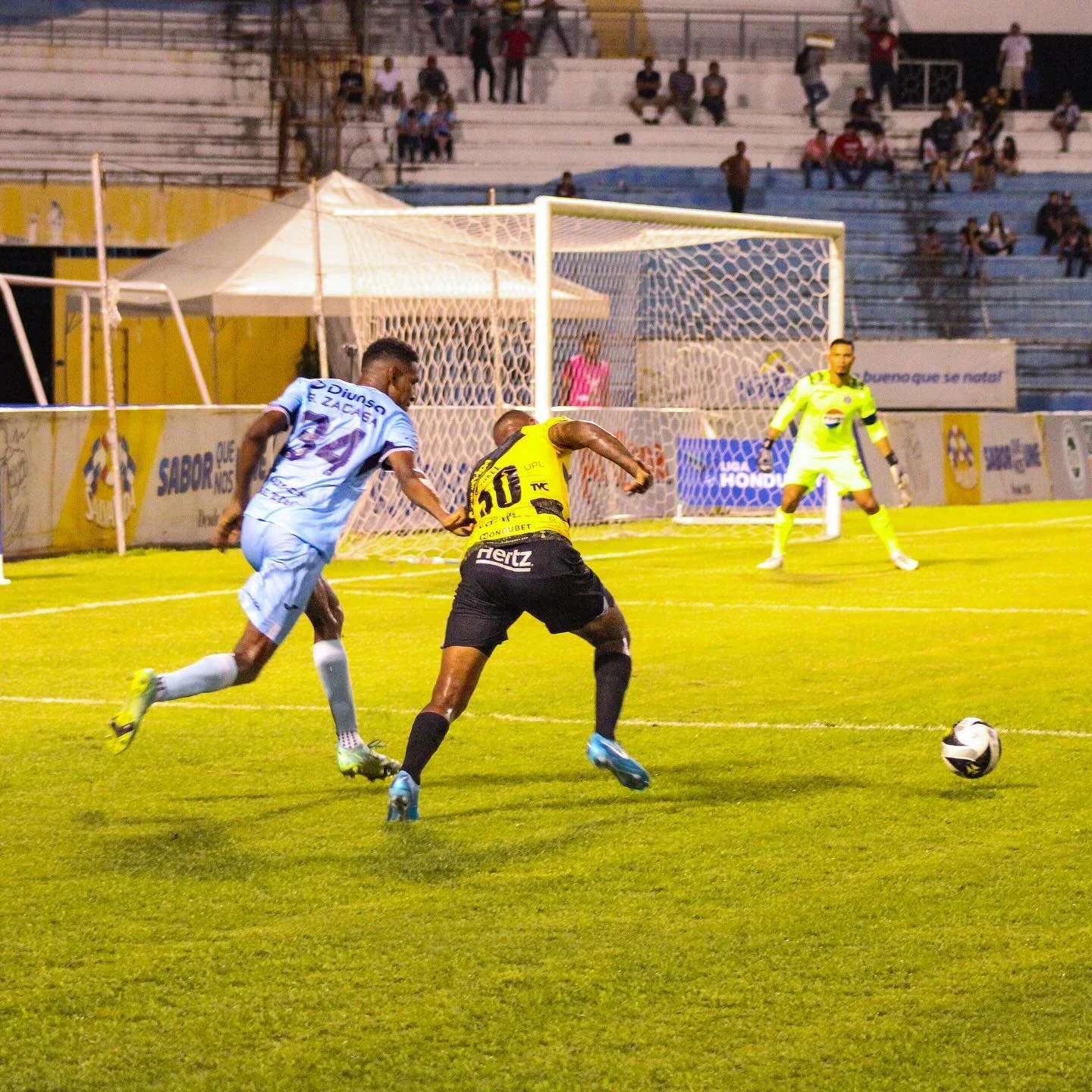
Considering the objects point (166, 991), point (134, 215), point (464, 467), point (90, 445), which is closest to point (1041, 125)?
point (134, 215)

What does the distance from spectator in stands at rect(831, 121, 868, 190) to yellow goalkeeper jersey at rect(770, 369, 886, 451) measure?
20747 mm

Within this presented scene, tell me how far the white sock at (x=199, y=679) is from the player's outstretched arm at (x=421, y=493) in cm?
91

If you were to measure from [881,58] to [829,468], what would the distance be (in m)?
23.8

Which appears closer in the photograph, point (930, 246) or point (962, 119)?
point (930, 246)

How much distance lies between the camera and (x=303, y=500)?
7.29 metres

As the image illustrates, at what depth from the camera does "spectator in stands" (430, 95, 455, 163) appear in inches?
1371

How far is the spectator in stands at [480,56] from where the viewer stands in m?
36.3

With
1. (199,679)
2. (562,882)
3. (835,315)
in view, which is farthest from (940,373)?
(562,882)

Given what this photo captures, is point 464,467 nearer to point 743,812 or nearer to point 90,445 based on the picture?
point 90,445

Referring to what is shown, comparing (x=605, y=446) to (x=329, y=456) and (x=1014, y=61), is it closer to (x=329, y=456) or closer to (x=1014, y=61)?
(x=329, y=456)

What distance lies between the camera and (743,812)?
6.99 meters

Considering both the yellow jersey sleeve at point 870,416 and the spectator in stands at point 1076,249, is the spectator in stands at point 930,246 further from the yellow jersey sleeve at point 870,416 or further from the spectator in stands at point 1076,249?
the yellow jersey sleeve at point 870,416

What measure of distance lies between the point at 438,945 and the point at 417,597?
9.81 meters

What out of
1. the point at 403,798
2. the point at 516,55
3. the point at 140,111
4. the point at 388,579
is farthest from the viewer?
the point at 516,55
